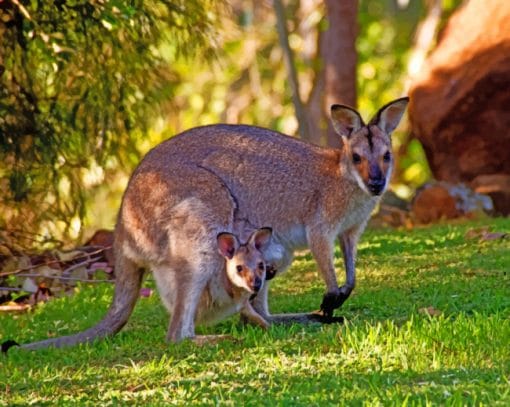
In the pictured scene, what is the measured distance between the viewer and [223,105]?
858 inches

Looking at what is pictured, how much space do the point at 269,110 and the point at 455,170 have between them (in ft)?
23.9

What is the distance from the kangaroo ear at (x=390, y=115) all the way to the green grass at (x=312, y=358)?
1.11 metres

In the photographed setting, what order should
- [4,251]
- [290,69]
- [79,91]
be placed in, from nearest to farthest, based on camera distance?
[4,251] → [79,91] → [290,69]

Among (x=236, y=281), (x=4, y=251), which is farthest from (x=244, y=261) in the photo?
(x=4, y=251)

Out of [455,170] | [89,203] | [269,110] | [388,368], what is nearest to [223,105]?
[269,110]

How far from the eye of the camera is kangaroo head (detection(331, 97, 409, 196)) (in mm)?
7703

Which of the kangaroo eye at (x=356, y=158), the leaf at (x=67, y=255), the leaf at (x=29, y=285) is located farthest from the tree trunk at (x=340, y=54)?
the kangaroo eye at (x=356, y=158)

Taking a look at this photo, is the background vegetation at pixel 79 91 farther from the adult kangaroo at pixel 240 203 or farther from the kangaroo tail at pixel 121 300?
the kangaroo tail at pixel 121 300

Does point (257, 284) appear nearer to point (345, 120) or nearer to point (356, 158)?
point (356, 158)

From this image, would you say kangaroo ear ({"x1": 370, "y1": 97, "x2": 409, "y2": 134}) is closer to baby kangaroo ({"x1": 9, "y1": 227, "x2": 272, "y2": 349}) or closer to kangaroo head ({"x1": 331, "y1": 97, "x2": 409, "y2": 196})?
kangaroo head ({"x1": 331, "y1": 97, "x2": 409, "y2": 196})

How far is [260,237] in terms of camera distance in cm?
720

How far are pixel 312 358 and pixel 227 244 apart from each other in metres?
1.21

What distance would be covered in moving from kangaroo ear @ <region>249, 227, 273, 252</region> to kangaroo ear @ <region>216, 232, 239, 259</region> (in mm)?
121

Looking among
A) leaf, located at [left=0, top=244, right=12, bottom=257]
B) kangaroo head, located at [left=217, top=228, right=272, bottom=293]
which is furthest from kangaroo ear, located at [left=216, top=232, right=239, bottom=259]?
leaf, located at [left=0, top=244, right=12, bottom=257]
